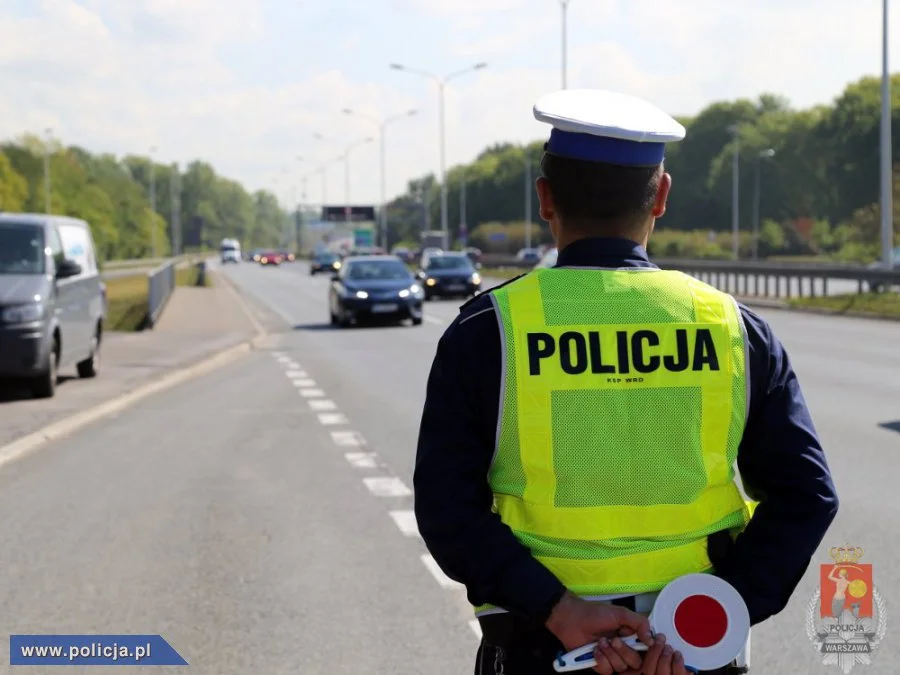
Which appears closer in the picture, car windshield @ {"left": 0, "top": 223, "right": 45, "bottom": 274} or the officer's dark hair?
the officer's dark hair

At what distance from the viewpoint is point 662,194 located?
3.02 meters

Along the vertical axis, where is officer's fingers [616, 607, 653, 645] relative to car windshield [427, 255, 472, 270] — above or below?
above

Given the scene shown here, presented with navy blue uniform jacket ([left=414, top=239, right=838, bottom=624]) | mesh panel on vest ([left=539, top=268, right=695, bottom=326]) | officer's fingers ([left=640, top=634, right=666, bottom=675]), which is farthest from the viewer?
mesh panel on vest ([left=539, top=268, right=695, bottom=326])

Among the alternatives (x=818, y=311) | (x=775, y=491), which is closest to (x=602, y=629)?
(x=775, y=491)

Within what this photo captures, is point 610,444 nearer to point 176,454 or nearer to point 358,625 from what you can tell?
point 358,625

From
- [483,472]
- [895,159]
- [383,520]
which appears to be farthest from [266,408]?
[895,159]

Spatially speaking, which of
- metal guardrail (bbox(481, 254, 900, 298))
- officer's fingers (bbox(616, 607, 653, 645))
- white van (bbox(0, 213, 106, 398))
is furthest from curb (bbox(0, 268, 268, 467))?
officer's fingers (bbox(616, 607, 653, 645))

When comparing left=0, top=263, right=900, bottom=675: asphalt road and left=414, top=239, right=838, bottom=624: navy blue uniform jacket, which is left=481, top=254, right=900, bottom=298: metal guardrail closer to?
left=0, top=263, right=900, bottom=675: asphalt road

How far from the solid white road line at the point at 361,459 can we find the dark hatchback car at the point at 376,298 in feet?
69.4

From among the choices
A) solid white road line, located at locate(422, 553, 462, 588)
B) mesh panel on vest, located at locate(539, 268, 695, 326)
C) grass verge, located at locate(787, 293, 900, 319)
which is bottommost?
grass verge, located at locate(787, 293, 900, 319)

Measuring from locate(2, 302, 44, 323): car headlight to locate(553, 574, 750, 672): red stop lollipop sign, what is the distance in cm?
1338

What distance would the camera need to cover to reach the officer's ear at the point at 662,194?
298 centimetres

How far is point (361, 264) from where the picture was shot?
35.4 m

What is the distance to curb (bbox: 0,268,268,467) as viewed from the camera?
11.9m
